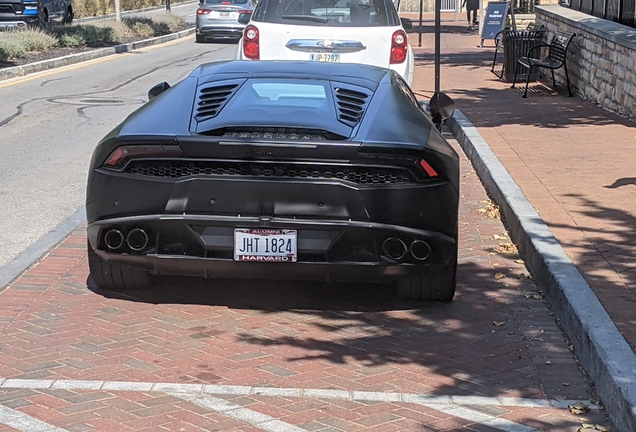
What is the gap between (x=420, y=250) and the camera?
577 centimetres

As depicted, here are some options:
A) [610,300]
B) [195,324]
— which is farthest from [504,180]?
[195,324]

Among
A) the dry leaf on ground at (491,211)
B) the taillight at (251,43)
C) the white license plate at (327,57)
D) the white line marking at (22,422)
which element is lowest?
the dry leaf on ground at (491,211)

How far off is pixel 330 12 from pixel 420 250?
7.30 meters

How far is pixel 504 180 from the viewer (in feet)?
29.6

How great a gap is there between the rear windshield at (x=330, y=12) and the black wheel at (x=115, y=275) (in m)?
6.52

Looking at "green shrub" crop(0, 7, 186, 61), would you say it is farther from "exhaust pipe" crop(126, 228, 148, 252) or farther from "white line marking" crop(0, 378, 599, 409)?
"white line marking" crop(0, 378, 599, 409)

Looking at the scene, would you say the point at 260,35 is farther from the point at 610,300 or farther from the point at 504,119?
the point at 610,300

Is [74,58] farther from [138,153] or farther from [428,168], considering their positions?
[428,168]

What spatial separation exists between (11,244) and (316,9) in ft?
19.7

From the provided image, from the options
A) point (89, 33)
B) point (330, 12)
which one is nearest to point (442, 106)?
point (330, 12)

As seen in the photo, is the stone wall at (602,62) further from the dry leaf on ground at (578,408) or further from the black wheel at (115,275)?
the dry leaf on ground at (578,408)

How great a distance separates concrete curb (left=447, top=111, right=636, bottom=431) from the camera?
4492 mm

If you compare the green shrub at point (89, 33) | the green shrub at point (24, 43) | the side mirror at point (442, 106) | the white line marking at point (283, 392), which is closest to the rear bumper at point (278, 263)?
the white line marking at point (283, 392)

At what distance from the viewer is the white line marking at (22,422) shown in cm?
437
